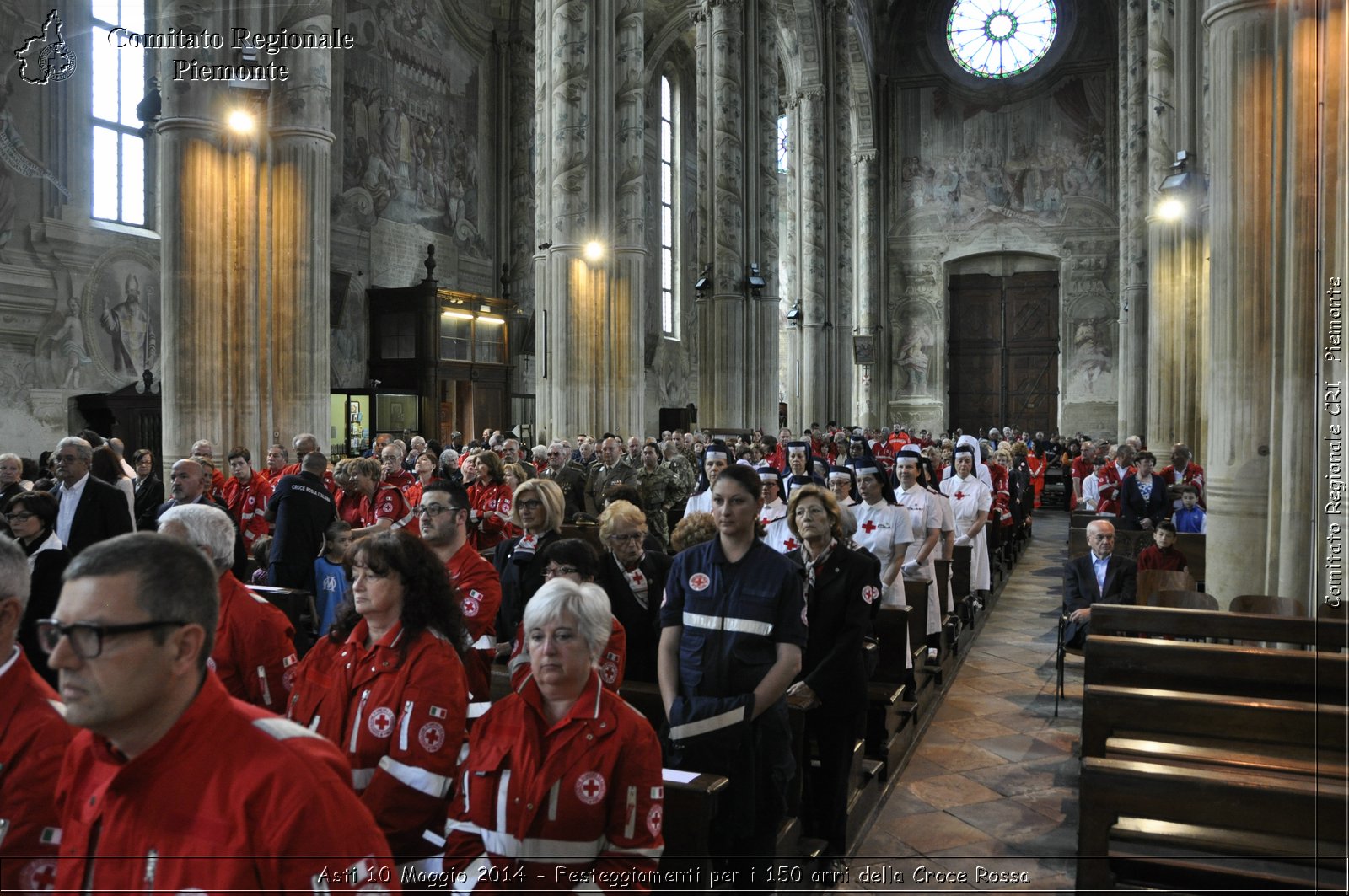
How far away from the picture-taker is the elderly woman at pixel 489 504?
788cm

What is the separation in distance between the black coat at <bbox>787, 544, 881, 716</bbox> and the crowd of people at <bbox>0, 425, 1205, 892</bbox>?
1 cm

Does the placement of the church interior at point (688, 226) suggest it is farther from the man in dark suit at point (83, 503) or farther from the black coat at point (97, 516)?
the black coat at point (97, 516)

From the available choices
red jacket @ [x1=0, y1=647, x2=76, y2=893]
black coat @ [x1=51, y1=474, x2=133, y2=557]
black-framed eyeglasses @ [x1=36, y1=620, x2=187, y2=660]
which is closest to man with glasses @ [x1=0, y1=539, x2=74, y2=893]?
red jacket @ [x1=0, y1=647, x2=76, y2=893]

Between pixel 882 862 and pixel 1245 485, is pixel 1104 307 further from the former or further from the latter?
pixel 882 862

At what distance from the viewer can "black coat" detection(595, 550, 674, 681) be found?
4863 mm

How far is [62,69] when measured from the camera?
50.1 feet

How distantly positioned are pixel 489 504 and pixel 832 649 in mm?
4174

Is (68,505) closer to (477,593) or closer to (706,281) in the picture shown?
(477,593)

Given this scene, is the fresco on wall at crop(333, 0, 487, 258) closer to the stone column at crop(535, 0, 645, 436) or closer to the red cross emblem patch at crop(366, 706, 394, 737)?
the stone column at crop(535, 0, 645, 436)

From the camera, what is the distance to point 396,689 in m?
2.99

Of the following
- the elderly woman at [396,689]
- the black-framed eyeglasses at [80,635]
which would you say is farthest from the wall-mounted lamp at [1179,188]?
the black-framed eyeglasses at [80,635]

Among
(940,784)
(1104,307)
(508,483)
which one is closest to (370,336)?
(508,483)

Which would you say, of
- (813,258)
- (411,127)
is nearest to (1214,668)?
(411,127)

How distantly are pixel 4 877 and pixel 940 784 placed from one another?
5.05m
